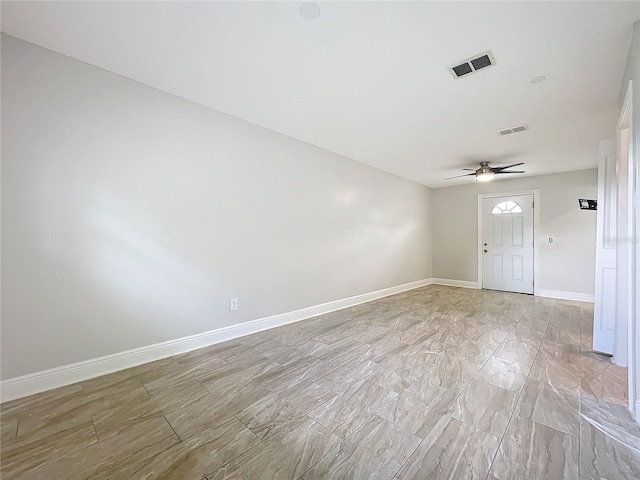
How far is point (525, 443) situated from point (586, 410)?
71 centimetres

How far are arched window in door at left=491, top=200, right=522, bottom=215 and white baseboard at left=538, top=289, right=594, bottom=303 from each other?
1.75 metres

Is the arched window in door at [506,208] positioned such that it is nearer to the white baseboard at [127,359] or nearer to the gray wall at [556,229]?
the gray wall at [556,229]

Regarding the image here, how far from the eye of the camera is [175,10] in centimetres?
163

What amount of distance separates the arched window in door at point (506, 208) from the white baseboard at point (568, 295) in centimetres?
175

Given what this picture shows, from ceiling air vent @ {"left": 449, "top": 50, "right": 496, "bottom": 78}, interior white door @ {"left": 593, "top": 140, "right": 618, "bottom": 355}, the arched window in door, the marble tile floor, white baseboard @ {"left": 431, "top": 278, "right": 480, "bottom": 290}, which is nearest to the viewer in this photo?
the marble tile floor

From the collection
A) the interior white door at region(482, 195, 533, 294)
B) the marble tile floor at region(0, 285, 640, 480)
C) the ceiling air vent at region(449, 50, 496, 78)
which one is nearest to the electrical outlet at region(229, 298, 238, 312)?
the marble tile floor at region(0, 285, 640, 480)

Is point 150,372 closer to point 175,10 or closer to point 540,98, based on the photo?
point 175,10

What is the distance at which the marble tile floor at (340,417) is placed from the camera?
4.28 feet

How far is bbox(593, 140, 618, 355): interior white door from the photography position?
2.48m

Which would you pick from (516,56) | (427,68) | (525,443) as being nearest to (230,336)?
(525,443)

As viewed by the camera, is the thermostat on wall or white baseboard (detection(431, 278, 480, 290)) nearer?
the thermostat on wall

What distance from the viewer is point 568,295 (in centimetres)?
501

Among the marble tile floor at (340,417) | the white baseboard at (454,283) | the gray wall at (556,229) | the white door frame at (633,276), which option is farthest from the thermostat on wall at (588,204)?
the white door frame at (633,276)

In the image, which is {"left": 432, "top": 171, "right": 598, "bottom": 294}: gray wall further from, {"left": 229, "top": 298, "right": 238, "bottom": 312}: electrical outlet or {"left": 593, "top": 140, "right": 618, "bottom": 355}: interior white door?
{"left": 229, "top": 298, "right": 238, "bottom": 312}: electrical outlet
